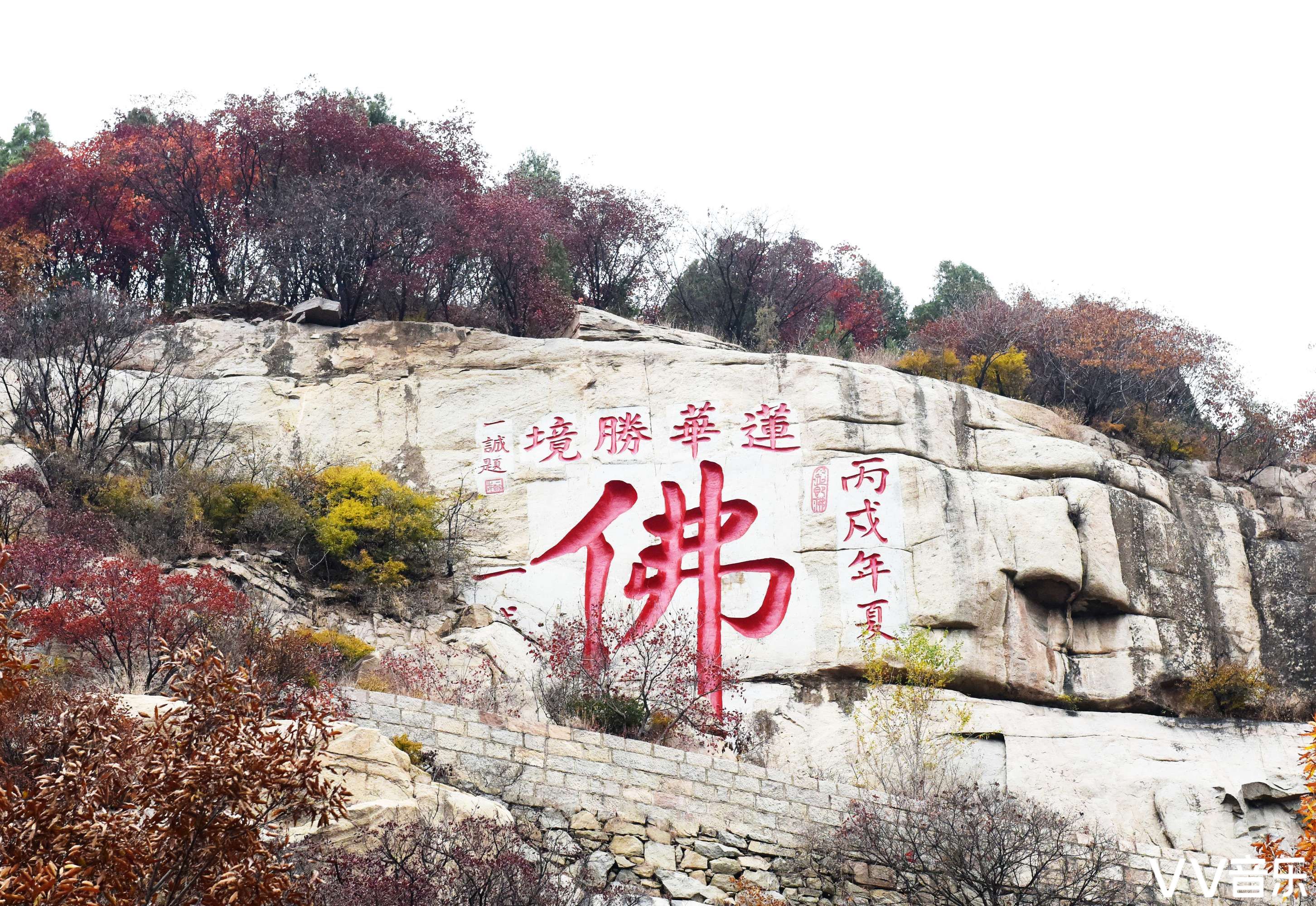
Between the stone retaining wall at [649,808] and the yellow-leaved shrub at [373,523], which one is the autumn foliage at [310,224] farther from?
the stone retaining wall at [649,808]

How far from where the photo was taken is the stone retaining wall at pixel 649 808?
39.1ft

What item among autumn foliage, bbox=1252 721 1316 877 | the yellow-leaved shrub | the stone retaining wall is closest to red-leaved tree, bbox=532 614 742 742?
the stone retaining wall

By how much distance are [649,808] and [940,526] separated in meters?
6.22

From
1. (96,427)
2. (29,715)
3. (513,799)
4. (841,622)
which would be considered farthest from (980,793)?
(96,427)

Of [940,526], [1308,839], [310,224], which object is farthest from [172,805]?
[310,224]

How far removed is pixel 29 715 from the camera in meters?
10.4

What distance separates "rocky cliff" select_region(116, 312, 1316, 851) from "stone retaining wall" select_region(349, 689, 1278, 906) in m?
2.78

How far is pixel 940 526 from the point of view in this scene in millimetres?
17094

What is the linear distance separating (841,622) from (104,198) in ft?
47.0

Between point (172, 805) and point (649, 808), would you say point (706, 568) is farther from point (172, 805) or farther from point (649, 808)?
point (172, 805)

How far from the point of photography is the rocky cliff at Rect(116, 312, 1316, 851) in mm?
15945

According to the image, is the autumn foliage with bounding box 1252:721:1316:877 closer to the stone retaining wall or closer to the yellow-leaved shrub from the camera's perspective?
the stone retaining wall

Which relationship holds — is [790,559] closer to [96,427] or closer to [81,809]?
[96,427]

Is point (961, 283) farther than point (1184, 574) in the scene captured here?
Yes
